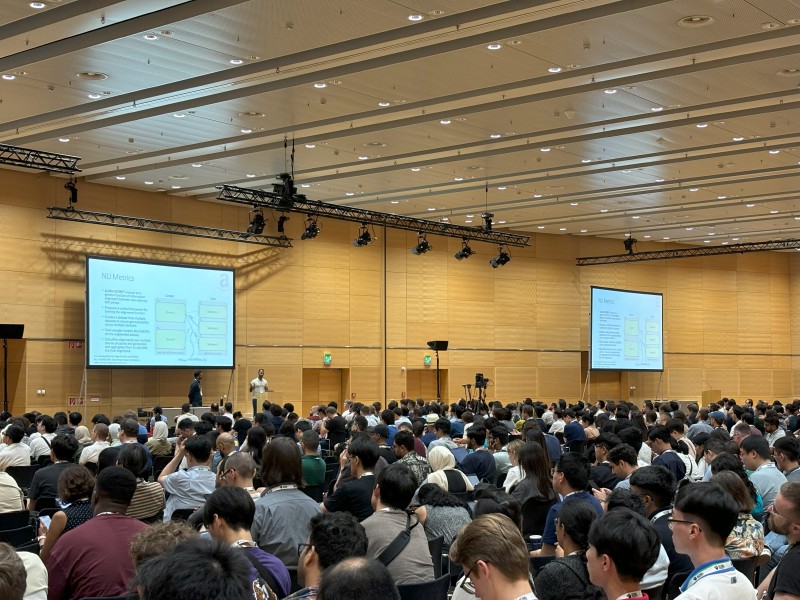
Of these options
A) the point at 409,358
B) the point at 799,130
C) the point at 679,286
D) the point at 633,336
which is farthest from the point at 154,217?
the point at 679,286

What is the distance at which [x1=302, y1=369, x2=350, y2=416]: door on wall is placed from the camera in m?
27.1

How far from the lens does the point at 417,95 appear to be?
14.8 metres

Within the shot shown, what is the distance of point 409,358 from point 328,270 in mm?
3891

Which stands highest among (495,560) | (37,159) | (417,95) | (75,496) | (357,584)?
(417,95)

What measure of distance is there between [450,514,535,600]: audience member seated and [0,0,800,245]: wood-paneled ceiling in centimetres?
883

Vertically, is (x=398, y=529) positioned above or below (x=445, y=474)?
above

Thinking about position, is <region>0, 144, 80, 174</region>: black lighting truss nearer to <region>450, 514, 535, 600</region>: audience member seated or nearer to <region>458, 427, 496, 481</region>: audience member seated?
<region>458, 427, 496, 481</region>: audience member seated

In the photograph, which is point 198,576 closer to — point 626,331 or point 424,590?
A: point 424,590

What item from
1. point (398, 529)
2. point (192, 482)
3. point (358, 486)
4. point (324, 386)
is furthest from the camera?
point (324, 386)

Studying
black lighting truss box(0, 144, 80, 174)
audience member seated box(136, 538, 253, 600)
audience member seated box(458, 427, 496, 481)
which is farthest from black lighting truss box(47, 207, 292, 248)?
audience member seated box(136, 538, 253, 600)

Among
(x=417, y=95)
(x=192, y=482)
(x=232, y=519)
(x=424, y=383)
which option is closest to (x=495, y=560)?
(x=232, y=519)

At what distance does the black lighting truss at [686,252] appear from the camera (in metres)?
30.4

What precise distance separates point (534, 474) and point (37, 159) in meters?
15.2

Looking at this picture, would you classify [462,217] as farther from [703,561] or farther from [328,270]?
[703,561]
